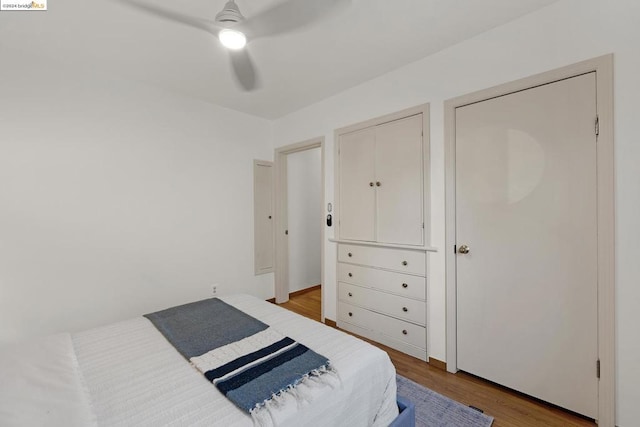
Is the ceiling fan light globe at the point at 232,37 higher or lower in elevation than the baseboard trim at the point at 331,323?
higher

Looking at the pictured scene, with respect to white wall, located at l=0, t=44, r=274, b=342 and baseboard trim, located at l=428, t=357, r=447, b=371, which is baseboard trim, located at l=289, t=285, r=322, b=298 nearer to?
white wall, located at l=0, t=44, r=274, b=342

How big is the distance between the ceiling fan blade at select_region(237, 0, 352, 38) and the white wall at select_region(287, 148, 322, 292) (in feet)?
6.95

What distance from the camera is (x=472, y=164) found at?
2004mm

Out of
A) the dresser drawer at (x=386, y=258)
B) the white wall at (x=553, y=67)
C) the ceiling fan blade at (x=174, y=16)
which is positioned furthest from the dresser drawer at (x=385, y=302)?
the ceiling fan blade at (x=174, y=16)

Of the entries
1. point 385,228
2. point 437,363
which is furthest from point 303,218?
point 437,363

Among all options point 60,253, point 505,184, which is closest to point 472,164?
point 505,184

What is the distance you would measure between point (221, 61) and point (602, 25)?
255 cm

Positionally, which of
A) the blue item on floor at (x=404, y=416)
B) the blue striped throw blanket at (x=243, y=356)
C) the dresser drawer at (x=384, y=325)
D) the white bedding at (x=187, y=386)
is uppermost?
the blue striped throw blanket at (x=243, y=356)

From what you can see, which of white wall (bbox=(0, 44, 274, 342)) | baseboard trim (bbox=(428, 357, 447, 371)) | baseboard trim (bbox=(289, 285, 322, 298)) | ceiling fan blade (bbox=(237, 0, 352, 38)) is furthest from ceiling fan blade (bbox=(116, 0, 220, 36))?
baseboard trim (bbox=(289, 285, 322, 298))

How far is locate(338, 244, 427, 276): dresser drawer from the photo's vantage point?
231cm

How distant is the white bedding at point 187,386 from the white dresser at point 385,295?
1096 mm

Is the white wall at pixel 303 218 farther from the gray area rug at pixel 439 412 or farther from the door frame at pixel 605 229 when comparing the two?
the door frame at pixel 605 229

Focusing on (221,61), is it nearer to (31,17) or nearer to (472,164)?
(31,17)

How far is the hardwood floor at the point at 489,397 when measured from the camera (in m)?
1.62
